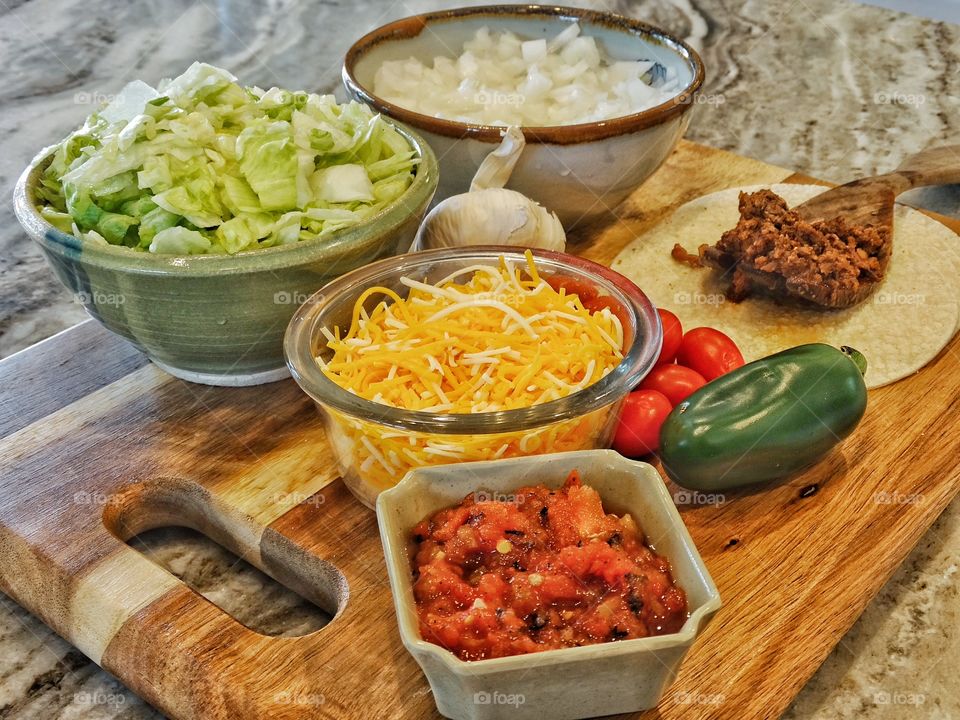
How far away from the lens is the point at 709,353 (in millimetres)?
2508

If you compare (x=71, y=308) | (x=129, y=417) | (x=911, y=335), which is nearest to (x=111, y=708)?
(x=129, y=417)

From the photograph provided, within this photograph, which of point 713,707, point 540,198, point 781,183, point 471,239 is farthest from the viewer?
point 781,183

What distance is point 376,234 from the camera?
7.77ft

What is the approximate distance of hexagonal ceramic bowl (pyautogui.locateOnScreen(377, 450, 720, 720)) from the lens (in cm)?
154

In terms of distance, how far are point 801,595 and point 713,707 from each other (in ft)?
1.17

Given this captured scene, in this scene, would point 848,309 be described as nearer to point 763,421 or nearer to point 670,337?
point 670,337

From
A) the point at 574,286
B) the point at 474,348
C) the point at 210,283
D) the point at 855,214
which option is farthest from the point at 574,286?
the point at 855,214

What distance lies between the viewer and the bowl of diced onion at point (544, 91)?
286 cm

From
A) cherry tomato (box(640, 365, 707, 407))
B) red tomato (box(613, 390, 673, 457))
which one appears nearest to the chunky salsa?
red tomato (box(613, 390, 673, 457))

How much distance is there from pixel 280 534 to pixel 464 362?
1.82 feet

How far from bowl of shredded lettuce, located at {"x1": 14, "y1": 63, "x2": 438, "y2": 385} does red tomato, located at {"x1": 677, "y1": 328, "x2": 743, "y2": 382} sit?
793 millimetres

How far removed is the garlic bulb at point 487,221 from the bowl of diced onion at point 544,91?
0.24 m

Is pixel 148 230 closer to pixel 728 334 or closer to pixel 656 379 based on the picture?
pixel 656 379

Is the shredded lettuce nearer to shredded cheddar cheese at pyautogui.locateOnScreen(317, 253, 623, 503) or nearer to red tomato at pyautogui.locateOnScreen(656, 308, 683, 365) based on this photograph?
shredded cheddar cheese at pyautogui.locateOnScreen(317, 253, 623, 503)
